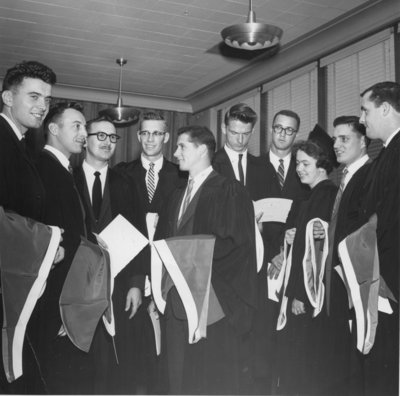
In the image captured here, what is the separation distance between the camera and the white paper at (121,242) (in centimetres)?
321

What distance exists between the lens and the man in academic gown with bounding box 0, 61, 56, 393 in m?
2.74

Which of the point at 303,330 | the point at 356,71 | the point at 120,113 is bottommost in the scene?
the point at 303,330

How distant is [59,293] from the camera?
2.95 metres

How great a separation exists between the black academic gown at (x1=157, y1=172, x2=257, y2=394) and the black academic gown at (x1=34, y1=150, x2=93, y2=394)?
0.49 metres

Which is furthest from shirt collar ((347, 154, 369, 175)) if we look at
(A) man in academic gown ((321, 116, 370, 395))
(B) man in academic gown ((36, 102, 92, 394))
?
(B) man in academic gown ((36, 102, 92, 394))

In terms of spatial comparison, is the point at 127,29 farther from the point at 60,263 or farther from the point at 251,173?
the point at 60,263

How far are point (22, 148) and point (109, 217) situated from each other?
671mm

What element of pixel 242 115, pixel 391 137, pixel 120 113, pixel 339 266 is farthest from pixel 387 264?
pixel 120 113

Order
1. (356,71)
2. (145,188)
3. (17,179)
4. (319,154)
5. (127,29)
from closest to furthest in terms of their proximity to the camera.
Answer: (17,179) → (319,154) → (145,188) → (356,71) → (127,29)

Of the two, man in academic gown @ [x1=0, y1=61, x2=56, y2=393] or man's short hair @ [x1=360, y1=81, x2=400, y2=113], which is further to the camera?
man's short hair @ [x1=360, y1=81, x2=400, y2=113]

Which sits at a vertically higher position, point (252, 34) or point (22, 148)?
point (252, 34)

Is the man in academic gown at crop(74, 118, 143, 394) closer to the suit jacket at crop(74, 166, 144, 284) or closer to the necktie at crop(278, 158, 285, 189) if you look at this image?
the suit jacket at crop(74, 166, 144, 284)

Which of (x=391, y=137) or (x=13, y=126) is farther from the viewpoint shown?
(x=391, y=137)

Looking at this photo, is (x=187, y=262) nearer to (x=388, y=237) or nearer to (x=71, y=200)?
(x=71, y=200)
